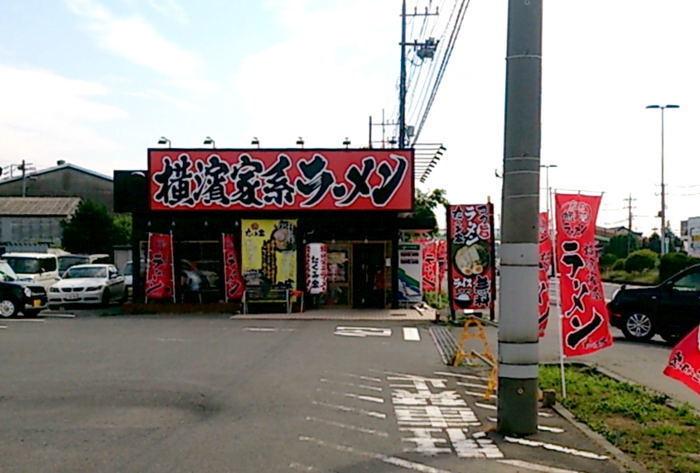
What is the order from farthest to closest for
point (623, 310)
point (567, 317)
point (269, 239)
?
point (269, 239) < point (623, 310) < point (567, 317)

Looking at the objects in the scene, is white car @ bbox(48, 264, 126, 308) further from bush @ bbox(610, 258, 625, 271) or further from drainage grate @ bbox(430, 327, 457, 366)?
bush @ bbox(610, 258, 625, 271)

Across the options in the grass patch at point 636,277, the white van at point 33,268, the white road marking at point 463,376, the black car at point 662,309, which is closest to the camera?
the white road marking at point 463,376

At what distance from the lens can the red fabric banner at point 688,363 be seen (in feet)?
24.1

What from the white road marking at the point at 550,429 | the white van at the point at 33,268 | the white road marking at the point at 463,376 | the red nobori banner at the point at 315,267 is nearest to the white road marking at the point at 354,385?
the white road marking at the point at 463,376

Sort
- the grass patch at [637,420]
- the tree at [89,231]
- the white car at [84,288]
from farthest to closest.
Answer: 1. the tree at [89,231]
2. the white car at [84,288]
3. the grass patch at [637,420]

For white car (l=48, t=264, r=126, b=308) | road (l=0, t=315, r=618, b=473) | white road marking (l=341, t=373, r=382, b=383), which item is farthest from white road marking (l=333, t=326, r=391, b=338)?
white car (l=48, t=264, r=126, b=308)

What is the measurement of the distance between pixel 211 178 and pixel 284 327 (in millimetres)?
6841

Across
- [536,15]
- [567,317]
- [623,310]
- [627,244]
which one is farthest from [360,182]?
[627,244]

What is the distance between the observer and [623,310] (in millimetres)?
17906

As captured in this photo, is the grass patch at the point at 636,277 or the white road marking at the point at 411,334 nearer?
the white road marking at the point at 411,334

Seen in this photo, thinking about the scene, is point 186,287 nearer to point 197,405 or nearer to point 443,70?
point 443,70

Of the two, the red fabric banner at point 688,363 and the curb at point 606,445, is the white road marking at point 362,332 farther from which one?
the red fabric banner at point 688,363

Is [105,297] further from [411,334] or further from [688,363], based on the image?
[688,363]

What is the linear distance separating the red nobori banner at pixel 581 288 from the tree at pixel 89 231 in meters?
50.3
